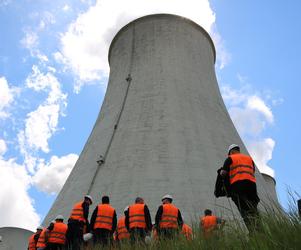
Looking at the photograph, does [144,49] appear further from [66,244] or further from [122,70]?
[66,244]

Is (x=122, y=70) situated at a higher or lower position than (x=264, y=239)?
higher

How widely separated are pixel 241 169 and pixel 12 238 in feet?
23.5

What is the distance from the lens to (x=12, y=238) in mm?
8992

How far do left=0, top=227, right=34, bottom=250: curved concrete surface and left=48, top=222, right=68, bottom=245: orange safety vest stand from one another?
508cm

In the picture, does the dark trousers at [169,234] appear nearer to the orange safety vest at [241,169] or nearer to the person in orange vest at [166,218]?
the person in orange vest at [166,218]

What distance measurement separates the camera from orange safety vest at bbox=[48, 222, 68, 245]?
4.40 metres

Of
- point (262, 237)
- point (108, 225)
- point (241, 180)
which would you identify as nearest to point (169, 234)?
point (241, 180)

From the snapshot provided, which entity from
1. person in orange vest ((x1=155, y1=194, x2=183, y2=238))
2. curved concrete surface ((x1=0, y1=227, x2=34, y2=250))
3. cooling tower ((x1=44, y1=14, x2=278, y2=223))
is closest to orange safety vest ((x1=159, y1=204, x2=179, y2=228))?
person in orange vest ((x1=155, y1=194, x2=183, y2=238))

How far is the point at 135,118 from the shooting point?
799 cm

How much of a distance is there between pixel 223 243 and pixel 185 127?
549cm

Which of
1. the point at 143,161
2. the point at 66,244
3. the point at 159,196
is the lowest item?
the point at 66,244

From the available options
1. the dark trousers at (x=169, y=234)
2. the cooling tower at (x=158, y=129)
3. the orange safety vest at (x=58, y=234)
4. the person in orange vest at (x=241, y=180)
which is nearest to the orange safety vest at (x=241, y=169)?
the person in orange vest at (x=241, y=180)

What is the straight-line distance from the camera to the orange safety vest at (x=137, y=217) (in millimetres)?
3963

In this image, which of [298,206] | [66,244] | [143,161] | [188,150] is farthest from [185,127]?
[298,206]
